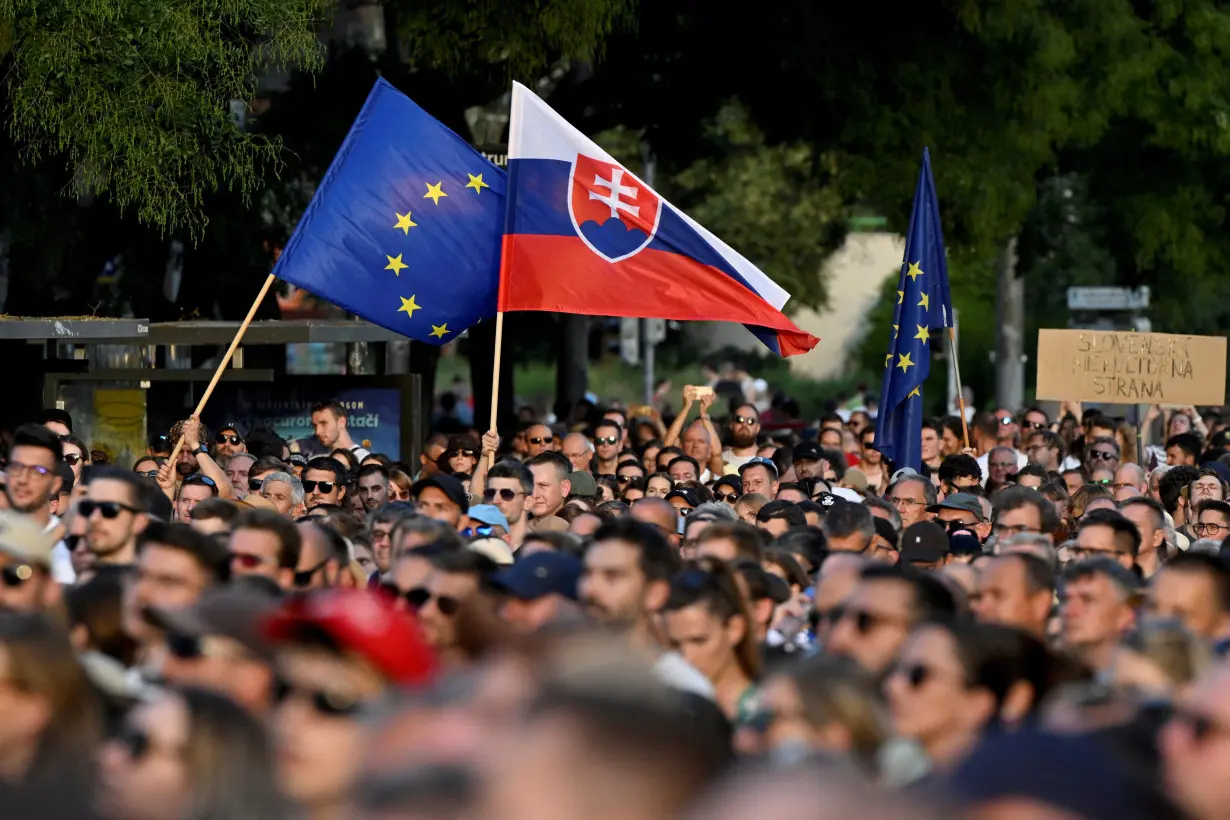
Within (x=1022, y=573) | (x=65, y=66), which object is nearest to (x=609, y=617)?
(x=1022, y=573)

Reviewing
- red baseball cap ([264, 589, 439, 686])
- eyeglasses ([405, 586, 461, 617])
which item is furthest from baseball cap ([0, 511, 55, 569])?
red baseball cap ([264, 589, 439, 686])

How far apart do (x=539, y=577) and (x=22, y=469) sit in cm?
312

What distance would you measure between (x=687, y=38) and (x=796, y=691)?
55.5ft

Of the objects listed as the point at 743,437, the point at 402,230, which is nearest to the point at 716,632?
the point at 402,230

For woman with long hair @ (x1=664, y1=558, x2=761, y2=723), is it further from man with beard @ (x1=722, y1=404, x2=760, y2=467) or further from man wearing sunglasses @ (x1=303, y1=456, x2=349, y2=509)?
man with beard @ (x1=722, y1=404, x2=760, y2=467)

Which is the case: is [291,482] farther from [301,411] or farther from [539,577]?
[301,411]

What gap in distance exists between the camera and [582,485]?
12469 mm

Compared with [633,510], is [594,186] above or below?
above

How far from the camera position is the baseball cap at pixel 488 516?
31.3 ft

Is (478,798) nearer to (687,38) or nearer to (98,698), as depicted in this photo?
(98,698)

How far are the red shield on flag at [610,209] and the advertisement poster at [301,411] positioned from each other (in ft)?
15.4

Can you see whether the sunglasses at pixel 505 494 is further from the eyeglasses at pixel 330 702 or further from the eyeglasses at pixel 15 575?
the eyeglasses at pixel 330 702

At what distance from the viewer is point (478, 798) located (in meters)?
3.07

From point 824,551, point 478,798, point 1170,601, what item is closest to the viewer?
point 478,798
